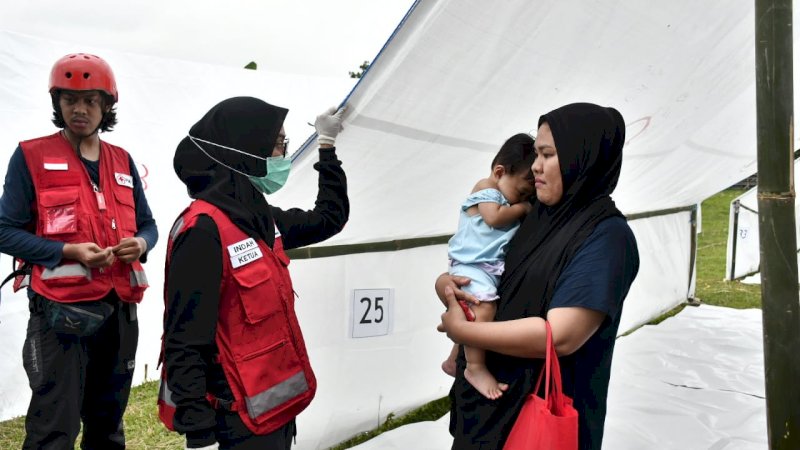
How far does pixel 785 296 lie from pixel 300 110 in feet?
12.9

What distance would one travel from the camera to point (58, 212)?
85.3 inches

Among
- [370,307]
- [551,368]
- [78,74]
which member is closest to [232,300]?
[551,368]

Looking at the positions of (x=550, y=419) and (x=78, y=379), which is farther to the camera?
(x=78, y=379)

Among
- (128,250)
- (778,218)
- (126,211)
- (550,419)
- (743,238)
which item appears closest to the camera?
(550,419)

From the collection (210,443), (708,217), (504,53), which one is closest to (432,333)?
(504,53)

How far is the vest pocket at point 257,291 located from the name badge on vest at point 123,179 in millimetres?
1104

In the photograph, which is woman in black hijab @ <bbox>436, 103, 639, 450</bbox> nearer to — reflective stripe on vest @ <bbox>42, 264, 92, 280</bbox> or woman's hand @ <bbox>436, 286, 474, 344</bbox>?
woman's hand @ <bbox>436, 286, 474, 344</bbox>

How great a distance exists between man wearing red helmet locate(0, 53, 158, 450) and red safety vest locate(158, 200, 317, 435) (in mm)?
742

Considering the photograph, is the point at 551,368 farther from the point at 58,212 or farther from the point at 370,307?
the point at 370,307

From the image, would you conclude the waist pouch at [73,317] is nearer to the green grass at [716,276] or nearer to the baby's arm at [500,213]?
the baby's arm at [500,213]

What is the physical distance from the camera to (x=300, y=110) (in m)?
5.14

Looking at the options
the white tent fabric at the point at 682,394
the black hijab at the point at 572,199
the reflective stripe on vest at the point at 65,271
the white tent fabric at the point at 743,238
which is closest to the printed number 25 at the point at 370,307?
the white tent fabric at the point at 682,394

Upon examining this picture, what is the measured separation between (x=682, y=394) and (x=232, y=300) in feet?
11.0

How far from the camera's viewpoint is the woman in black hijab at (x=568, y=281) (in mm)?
1331
